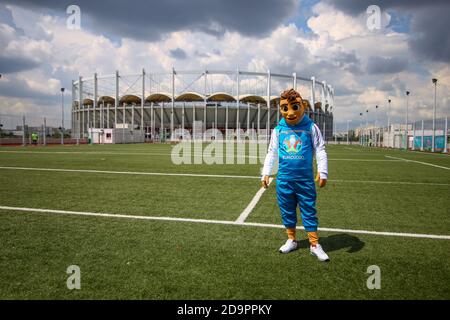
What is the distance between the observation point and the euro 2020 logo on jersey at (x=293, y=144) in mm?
3990

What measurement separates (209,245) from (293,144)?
1.62m

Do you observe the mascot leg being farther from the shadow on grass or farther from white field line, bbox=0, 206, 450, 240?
white field line, bbox=0, 206, 450, 240

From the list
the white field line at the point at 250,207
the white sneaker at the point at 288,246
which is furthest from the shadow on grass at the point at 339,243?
the white field line at the point at 250,207

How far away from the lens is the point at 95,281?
2934 millimetres

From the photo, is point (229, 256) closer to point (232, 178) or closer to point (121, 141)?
point (232, 178)

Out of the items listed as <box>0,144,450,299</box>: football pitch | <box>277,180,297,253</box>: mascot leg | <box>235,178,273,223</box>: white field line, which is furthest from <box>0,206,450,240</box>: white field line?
<box>277,180,297,253</box>: mascot leg

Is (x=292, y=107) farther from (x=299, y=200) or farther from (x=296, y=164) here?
(x=299, y=200)

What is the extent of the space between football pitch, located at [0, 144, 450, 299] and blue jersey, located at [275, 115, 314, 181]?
903 mm

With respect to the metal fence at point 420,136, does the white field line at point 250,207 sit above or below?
below

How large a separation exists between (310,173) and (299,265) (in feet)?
3.66

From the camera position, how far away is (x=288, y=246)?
383 cm

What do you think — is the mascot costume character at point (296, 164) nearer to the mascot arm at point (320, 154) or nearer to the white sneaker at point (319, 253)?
the mascot arm at point (320, 154)

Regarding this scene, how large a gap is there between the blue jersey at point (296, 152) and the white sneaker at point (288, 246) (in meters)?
0.76
